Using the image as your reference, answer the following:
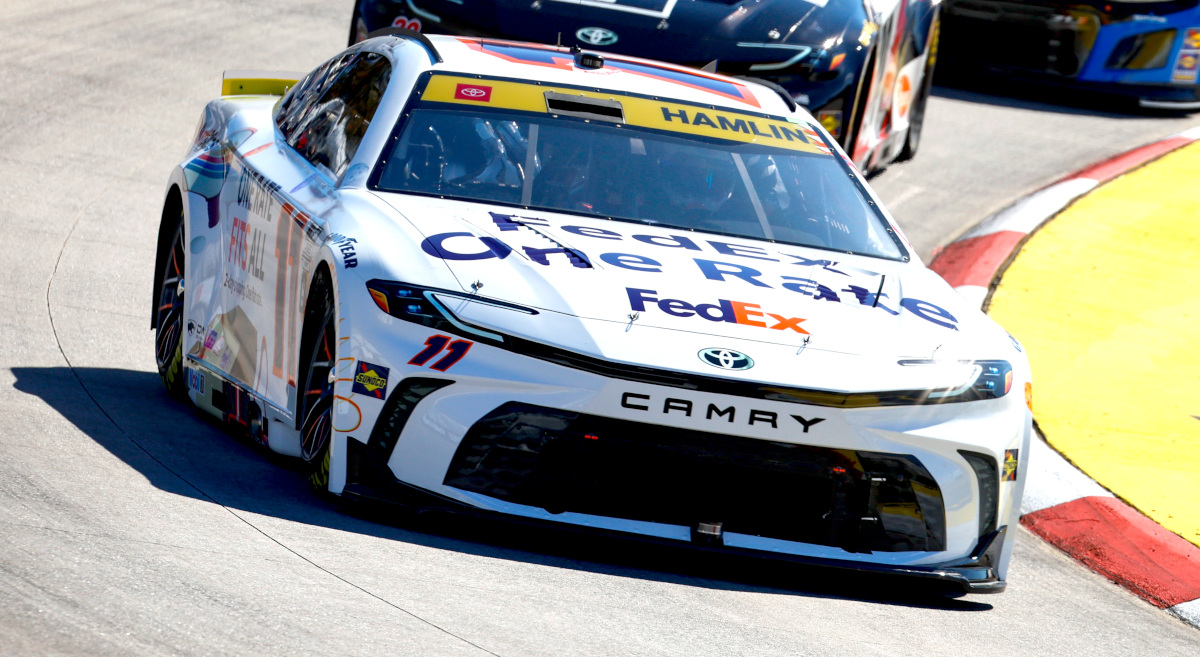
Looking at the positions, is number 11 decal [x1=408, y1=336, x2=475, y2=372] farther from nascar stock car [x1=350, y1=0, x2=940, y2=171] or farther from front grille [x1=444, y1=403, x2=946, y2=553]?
nascar stock car [x1=350, y1=0, x2=940, y2=171]

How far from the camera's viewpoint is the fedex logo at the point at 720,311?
4297 mm

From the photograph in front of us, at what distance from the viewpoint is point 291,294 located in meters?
4.81

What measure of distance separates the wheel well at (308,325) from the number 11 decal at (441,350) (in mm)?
448

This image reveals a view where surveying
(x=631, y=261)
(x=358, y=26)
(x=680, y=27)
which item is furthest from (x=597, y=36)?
(x=631, y=261)

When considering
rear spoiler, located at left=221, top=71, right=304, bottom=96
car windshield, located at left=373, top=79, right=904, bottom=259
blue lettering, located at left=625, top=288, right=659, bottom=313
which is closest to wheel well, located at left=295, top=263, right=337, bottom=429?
car windshield, located at left=373, top=79, right=904, bottom=259

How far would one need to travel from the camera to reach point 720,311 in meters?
4.34

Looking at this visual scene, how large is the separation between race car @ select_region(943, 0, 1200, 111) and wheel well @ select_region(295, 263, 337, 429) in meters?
9.74

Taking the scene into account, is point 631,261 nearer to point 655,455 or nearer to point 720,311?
point 720,311

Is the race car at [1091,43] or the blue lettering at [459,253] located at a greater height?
the blue lettering at [459,253]

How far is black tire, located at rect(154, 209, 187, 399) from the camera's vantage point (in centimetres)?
572

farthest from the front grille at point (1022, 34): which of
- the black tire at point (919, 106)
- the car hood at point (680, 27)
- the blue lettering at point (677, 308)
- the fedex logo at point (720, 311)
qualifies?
the blue lettering at point (677, 308)

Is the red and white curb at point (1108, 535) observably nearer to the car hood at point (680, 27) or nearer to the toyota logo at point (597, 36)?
the car hood at point (680, 27)

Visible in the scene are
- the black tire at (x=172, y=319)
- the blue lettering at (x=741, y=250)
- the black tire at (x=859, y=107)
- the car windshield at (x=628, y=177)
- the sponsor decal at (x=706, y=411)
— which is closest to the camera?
the sponsor decal at (x=706, y=411)

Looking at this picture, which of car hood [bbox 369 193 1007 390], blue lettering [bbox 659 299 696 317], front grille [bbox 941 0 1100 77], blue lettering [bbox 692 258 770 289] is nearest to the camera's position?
car hood [bbox 369 193 1007 390]
